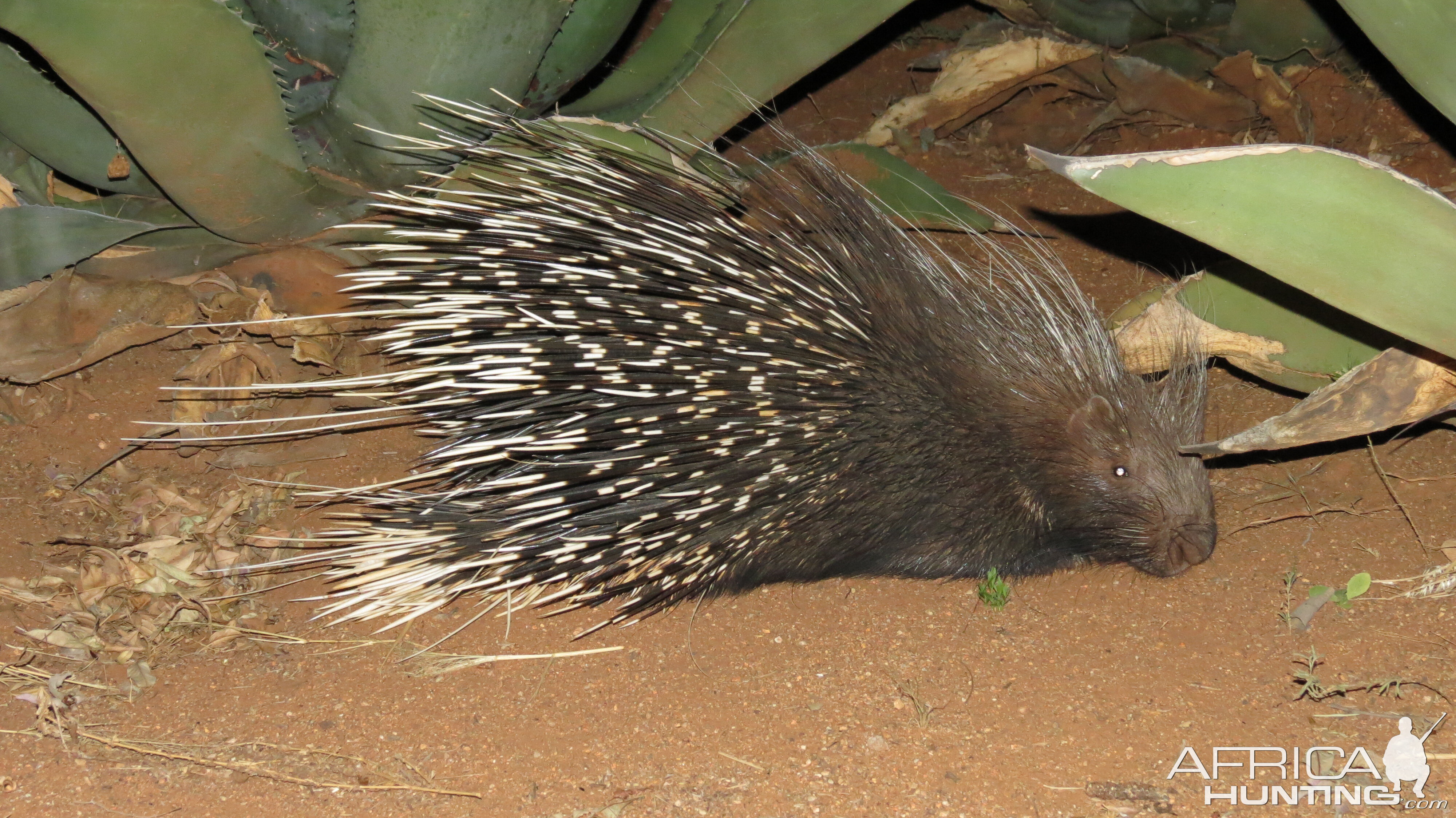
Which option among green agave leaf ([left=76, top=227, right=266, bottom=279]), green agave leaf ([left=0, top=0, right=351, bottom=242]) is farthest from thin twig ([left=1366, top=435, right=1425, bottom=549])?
green agave leaf ([left=76, top=227, right=266, bottom=279])

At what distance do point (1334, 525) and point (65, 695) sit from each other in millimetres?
2704

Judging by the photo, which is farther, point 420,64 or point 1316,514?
point 1316,514

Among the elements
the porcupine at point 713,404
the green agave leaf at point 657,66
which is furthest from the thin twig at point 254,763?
the green agave leaf at point 657,66

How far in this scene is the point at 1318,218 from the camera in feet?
5.66

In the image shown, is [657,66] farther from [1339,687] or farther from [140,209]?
[1339,687]

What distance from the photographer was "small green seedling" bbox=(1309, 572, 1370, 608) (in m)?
2.24

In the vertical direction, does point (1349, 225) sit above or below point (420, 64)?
above

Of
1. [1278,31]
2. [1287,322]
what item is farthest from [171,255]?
[1278,31]

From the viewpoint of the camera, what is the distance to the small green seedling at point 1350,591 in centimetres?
224

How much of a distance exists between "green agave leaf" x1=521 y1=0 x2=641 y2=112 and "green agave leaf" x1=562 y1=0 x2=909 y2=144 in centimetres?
8

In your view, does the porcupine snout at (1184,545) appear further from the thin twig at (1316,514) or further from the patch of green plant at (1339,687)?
the patch of green plant at (1339,687)

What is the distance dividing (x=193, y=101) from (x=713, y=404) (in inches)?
49.8

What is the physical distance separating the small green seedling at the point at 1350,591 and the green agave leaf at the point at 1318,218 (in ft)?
2.04

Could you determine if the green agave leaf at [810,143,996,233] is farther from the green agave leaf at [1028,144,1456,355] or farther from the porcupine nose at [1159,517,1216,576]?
the green agave leaf at [1028,144,1456,355]
